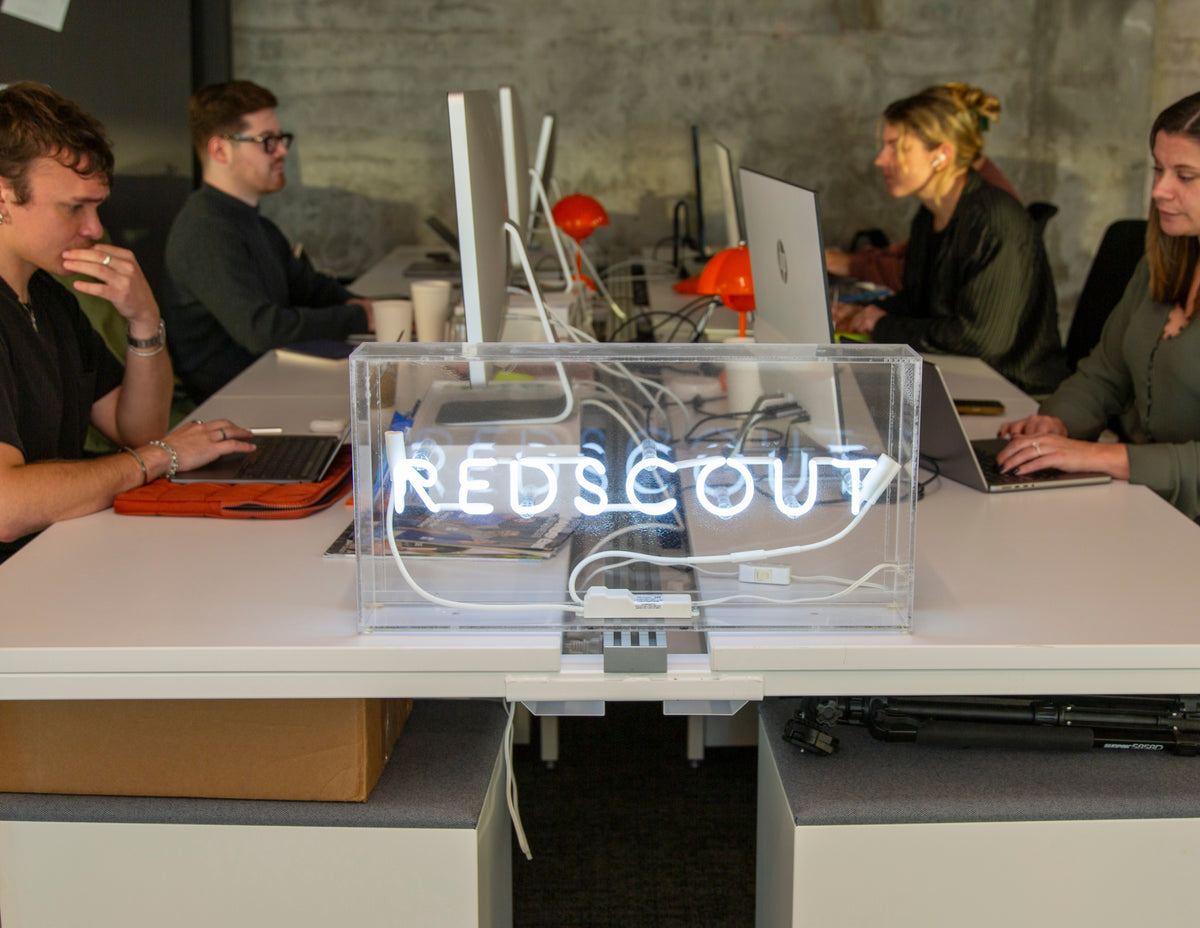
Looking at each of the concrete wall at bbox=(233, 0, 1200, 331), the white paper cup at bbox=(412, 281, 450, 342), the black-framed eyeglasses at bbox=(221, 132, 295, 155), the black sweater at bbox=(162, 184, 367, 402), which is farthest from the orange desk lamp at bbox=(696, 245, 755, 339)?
the concrete wall at bbox=(233, 0, 1200, 331)

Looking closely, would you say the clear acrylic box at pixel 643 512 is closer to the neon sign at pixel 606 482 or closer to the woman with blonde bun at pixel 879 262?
the neon sign at pixel 606 482

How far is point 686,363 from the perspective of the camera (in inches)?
52.2

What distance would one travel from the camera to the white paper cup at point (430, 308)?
2.79 m

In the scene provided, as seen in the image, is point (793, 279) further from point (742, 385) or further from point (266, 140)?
point (266, 140)

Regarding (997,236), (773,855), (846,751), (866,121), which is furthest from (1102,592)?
(866,121)

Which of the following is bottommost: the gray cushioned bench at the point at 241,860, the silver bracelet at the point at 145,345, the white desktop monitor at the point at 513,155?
the gray cushioned bench at the point at 241,860

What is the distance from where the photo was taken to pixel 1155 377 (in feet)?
7.49

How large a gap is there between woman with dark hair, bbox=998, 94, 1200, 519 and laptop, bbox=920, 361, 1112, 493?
2 centimetres

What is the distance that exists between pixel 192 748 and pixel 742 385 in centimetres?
74

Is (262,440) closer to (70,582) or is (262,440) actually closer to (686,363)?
(70,582)

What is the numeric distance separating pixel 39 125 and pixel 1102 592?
5.30ft

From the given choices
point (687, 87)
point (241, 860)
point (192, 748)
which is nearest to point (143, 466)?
point (192, 748)

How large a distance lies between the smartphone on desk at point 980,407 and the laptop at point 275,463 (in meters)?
1.19

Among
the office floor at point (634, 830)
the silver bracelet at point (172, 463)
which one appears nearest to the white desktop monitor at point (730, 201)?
the office floor at point (634, 830)
